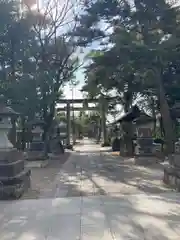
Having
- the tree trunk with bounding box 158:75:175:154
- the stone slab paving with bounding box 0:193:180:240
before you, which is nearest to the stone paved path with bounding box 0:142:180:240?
the stone slab paving with bounding box 0:193:180:240

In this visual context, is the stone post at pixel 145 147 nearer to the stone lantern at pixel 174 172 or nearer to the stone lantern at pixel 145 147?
the stone lantern at pixel 145 147

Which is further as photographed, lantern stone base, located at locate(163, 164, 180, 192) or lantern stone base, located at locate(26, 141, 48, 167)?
lantern stone base, located at locate(26, 141, 48, 167)

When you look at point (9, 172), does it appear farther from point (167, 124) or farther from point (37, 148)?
point (37, 148)

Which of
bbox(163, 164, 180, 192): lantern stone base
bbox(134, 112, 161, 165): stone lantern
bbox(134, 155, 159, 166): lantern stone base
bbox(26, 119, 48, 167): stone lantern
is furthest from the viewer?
bbox(26, 119, 48, 167): stone lantern

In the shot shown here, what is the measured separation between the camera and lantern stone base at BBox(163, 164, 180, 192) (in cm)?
761

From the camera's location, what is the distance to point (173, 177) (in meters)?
7.99

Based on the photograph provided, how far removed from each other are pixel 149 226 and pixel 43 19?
55.5ft

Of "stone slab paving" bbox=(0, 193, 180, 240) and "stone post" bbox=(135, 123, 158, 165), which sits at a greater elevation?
"stone post" bbox=(135, 123, 158, 165)

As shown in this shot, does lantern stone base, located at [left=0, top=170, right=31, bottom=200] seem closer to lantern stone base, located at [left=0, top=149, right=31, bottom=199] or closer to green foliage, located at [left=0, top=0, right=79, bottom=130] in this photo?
lantern stone base, located at [left=0, top=149, right=31, bottom=199]

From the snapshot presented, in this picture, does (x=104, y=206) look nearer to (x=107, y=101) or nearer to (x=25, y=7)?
(x=25, y=7)

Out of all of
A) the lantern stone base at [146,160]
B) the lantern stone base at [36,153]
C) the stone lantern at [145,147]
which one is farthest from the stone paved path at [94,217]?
the lantern stone base at [36,153]

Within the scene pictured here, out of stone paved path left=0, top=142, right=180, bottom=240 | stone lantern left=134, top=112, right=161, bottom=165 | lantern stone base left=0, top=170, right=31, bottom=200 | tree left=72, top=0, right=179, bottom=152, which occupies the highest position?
tree left=72, top=0, right=179, bottom=152

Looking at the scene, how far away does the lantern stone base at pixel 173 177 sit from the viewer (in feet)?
25.0

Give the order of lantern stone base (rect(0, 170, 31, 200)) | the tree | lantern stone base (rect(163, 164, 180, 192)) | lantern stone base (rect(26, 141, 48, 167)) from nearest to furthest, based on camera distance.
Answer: lantern stone base (rect(0, 170, 31, 200)) < lantern stone base (rect(163, 164, 180, 192)) < the tree < lantern stone base (rect(26, 141, 48, 167))
